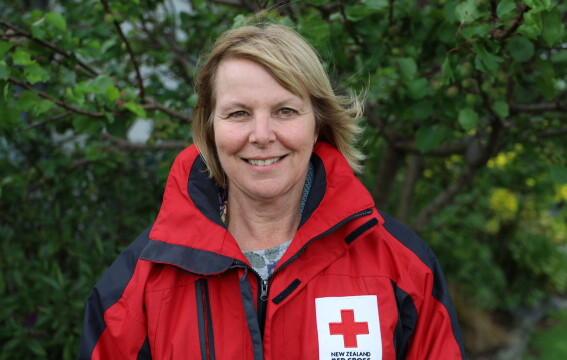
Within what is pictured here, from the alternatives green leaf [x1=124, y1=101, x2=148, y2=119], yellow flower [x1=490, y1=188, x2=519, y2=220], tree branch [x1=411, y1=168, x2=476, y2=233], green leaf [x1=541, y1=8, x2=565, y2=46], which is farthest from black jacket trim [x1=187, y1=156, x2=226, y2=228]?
yellow flower [x1=490, y1=188, x2=519, y2=220]

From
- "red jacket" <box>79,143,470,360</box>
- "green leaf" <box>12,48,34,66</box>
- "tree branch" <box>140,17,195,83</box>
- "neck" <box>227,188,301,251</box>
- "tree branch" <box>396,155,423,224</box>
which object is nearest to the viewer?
"red jacket" <box>79,143,470,360</box>

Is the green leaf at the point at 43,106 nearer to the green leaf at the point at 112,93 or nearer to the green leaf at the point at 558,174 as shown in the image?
the green leaf at the point at 112,93

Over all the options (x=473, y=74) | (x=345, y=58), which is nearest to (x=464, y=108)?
(x=473, y=74)

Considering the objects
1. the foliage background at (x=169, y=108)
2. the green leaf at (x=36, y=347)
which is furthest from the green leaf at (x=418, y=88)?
the green leaf at (x=36, y=347)

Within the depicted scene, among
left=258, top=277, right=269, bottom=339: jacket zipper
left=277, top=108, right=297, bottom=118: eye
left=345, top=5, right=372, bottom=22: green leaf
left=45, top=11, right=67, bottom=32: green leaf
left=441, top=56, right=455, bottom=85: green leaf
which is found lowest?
left=258, top=277, right=269, bottom=339: jacket zipper

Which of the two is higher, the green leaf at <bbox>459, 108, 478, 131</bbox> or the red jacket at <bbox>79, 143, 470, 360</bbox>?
the green leaf at <bbox>459, 108, 478, 131</bbox>

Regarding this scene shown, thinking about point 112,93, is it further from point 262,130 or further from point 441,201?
point 441,201

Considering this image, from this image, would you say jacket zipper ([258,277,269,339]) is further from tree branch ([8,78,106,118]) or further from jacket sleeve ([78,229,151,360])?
tree branch ([8,78,106,118])

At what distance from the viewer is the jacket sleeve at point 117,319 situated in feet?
5.48

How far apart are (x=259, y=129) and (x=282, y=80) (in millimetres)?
168

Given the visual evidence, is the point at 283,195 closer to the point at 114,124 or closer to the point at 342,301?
the point at 342,301

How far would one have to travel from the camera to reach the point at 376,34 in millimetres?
2275

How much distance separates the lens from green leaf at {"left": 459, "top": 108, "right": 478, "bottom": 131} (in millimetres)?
2082

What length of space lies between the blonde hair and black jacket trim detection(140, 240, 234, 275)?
0.36 m
